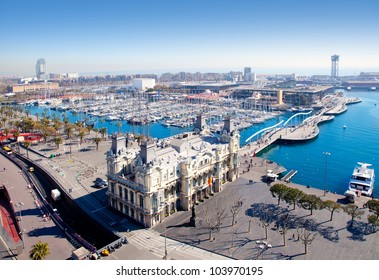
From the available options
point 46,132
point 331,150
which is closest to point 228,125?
point 331,150

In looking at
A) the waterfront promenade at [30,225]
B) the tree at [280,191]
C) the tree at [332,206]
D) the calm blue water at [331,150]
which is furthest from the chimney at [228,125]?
the waterfront promenade at [30,225]

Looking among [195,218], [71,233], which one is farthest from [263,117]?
[71,233]

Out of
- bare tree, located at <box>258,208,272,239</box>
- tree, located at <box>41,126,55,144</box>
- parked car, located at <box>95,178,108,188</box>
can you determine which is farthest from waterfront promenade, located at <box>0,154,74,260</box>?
tree, located at <box>41,126,55,144</box>

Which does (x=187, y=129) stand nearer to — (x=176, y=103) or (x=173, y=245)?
(x=176, y=103)

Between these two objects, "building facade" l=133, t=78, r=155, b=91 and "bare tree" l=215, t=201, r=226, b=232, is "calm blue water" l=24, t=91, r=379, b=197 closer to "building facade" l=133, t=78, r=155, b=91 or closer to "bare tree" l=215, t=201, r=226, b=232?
"bare tree" l=215, t=201, r=226, b=232

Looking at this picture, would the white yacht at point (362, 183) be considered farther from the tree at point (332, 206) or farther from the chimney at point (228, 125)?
the chimney at point (228, 125)

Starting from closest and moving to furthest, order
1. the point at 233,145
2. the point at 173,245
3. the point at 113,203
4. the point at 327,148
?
the point at 173,245
the point at 113,203
the point at 233,145
the point at 327,148
